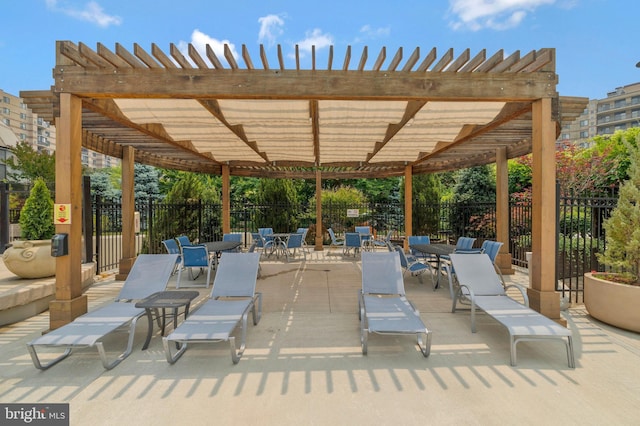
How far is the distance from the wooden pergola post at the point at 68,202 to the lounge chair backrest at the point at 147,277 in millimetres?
526

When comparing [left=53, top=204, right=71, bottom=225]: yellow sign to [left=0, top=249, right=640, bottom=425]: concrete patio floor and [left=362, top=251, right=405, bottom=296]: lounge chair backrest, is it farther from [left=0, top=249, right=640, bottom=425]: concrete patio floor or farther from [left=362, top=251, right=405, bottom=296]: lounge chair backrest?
[left=362, top=251, right=405, bottom=296]: lounge chair backrest

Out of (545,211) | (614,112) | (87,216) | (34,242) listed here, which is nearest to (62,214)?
(34,242)

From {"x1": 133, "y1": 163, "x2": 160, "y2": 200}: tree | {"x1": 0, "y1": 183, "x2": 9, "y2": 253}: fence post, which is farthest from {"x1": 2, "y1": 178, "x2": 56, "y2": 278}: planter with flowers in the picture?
{"x1": 133, "y1": 163, "x2": 160, "y2": 200}: tree

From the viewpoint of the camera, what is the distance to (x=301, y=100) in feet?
15.1

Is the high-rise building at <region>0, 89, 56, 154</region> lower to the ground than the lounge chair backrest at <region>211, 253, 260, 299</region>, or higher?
higher

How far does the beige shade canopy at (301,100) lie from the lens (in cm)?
392

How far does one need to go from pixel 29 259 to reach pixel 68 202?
205 cm

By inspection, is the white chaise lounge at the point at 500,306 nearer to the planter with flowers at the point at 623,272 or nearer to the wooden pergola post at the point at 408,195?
the planter with flowers at the point at 623,272

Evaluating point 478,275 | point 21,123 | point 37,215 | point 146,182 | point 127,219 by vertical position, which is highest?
point 21,123

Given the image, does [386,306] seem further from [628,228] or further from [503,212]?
[503,212]

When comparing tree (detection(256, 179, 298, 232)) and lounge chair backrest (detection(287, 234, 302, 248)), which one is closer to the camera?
lounge chair backrest (detection(287, 234, 302, 248))

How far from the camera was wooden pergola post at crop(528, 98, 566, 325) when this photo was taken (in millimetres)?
4082

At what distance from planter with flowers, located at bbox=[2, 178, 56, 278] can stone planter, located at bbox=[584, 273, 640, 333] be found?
806cm

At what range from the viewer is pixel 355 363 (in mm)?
3072
